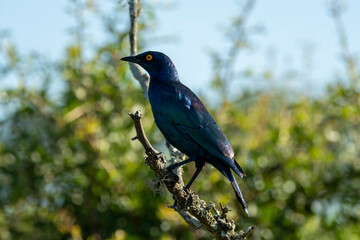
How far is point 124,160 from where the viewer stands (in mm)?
5305

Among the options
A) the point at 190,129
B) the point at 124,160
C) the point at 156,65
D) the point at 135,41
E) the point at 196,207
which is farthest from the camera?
the point at 124,160

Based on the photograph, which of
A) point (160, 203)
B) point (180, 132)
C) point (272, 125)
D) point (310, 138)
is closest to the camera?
point (180, 132)

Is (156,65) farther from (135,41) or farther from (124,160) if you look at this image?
(124,160)

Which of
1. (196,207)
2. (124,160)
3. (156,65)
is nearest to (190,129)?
(196,207)

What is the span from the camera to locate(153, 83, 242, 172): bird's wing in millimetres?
3432

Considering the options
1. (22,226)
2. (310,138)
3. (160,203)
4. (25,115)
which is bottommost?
(22,226)

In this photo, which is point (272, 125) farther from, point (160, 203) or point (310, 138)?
point (160, 203)

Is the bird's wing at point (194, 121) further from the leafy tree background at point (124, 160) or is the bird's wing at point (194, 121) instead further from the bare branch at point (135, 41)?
the leafy tree background at point (124, 160)

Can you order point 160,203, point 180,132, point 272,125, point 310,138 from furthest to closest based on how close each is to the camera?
point 272,125 → point 310,138 → point 160,203 → point 180,132

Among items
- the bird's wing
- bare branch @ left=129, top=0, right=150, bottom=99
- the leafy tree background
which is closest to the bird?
the bird's wing

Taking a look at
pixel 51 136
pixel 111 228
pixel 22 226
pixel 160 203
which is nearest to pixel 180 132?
pixel 160 203

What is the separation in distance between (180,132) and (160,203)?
1.66 metres

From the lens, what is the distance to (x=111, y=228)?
5148 mm

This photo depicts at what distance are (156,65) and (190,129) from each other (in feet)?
2.56
